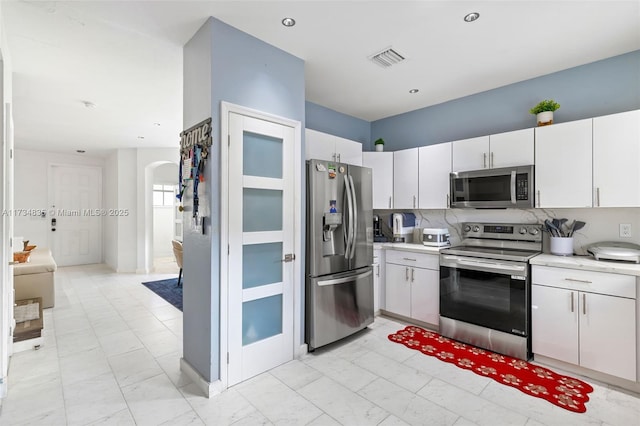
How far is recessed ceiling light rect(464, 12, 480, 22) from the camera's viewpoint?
87.0 inches

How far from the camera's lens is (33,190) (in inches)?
265

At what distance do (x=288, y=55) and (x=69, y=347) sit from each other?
A: 3.54 meters

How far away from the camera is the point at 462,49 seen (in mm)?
2674

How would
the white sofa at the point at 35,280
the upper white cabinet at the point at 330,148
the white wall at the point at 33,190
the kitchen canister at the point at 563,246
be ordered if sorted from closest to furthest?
the kitchen canister at the point at 563,246
the upper white cabinet at the point at 330,148
the white sofa at the point at 35,280
the white wall at the point at 33,190

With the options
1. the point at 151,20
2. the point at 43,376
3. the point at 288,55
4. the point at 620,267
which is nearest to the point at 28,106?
the point at 151,20

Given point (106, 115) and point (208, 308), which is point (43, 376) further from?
point (106, 115)

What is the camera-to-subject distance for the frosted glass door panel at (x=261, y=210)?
245cm

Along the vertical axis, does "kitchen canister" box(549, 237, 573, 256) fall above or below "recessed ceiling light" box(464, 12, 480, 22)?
below

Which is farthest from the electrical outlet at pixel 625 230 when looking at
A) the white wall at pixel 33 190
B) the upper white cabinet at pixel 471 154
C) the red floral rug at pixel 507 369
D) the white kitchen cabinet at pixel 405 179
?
the white wall at pixel 33 190

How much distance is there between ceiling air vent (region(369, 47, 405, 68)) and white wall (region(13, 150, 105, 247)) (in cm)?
773

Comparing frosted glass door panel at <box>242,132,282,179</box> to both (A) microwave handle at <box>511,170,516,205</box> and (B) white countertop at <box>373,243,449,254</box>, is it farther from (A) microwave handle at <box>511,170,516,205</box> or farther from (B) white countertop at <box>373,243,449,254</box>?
(A) microwave handle at <box>511,170,516,205</box>

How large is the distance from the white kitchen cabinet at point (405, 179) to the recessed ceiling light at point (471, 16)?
1690 mm

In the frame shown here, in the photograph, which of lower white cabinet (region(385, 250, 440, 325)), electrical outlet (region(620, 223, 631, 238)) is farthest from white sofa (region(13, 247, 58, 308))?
electrical outlet (region(620, 223, 631, 238))

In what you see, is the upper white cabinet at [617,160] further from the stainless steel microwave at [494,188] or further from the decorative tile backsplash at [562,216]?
the stainless steel microwave at [494,188]
